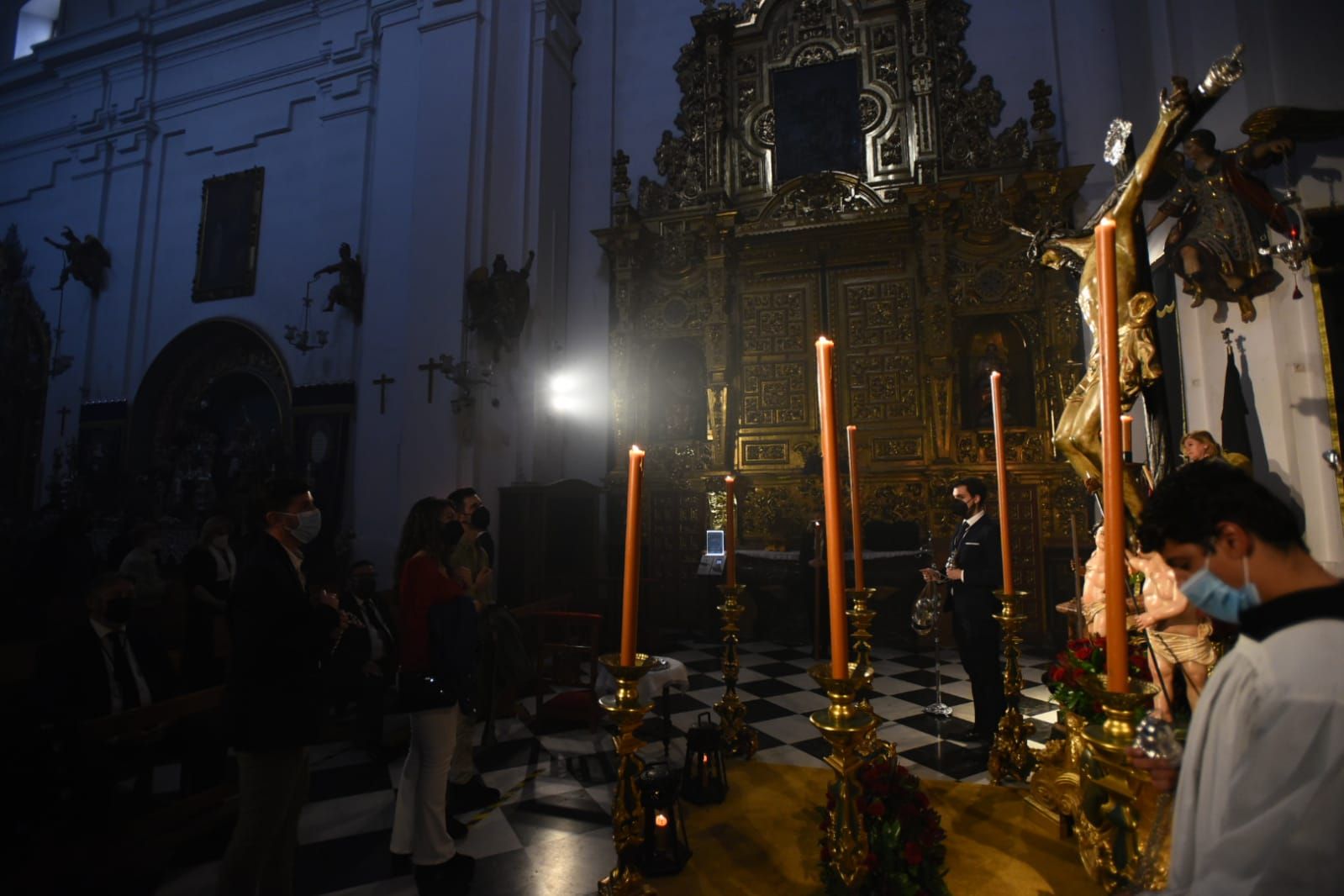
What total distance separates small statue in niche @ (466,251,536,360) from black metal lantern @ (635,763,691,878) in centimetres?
584

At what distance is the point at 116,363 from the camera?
1051 centimetres

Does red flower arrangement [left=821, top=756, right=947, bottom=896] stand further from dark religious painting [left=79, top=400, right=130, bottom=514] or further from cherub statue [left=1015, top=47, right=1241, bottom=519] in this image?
dark religious painting [left=79, top=400, right=130, bottom=514]

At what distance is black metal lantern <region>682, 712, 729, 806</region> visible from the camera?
3242 mm

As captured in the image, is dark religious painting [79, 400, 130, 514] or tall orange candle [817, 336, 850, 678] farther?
dark religious painting [79, 400, 130, 514]

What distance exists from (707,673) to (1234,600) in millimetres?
5264

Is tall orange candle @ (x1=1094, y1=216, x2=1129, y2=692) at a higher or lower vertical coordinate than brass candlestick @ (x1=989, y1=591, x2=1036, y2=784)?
higher

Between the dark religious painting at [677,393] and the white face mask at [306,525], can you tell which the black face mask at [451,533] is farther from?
the dark religious painting at [677,393]

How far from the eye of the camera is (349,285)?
8703 mm

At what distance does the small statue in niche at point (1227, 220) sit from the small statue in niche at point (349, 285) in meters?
8.89

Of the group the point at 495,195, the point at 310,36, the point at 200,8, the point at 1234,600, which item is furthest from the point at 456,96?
the point at 1234,600

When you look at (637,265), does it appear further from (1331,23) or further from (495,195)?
Answer: (1331,23)

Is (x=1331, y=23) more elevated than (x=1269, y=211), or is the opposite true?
(x=1331, y=23)

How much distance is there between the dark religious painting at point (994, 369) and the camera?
7438mm

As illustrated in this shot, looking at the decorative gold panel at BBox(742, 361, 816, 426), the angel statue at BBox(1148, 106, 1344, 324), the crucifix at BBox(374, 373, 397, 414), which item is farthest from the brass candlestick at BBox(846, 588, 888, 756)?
the crucifix at BBox(374, 373, 397, 414)
